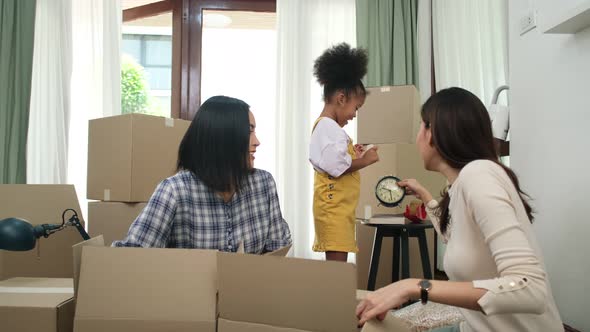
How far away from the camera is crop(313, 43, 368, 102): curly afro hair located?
2.27m

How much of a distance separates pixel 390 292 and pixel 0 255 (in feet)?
4.95

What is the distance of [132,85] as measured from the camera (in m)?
3.71

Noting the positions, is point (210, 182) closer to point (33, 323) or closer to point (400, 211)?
point (33, 323)

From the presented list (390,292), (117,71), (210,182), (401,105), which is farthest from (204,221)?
(117,71)

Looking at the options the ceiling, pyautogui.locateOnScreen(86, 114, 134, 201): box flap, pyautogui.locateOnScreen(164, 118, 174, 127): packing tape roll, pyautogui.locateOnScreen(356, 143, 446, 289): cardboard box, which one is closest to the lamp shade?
pyautogui.locateOnScreen(86, 114, 134, 201): box flap

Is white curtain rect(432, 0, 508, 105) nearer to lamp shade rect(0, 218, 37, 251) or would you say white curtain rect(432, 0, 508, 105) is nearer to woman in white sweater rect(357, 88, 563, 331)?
woman in white sweater rect(357, 88, 563, 331)

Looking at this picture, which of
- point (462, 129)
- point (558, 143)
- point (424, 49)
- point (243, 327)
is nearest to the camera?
point (243, 327)

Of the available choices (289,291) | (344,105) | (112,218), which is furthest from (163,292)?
(112,218)

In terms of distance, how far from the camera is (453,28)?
342cm

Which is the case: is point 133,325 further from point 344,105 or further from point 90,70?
point 90,70

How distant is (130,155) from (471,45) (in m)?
2.38

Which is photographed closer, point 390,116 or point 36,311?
point 36,311

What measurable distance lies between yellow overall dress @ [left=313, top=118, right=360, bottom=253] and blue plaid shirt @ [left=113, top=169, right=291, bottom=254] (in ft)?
2.24

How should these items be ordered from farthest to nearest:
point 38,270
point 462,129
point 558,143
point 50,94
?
1. point 50,94
2. point 38,270
3. point 558,143
4. point 462,129
